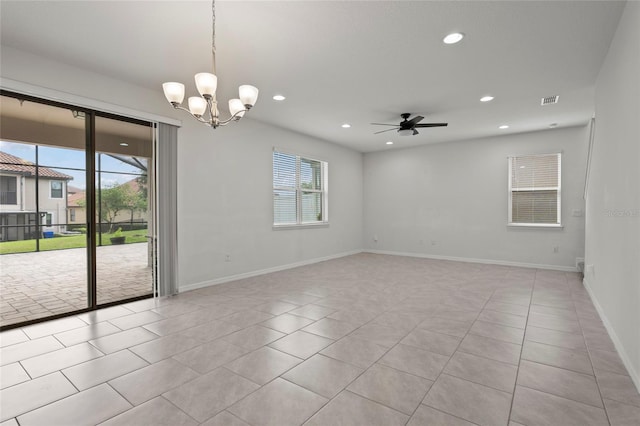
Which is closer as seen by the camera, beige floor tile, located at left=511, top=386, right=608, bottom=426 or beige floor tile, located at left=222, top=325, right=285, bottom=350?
beige floor tile, located at left=511, top=386, right=608, bottom=426

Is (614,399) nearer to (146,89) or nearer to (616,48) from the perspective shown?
(616,48)

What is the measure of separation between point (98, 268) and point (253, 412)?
122 inches

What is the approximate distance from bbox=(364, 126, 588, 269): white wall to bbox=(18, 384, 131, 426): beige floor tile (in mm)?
6884

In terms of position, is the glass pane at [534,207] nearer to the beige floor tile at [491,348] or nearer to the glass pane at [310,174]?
the glass pane at [310,174]

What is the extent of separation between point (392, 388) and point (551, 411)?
904 millimetres

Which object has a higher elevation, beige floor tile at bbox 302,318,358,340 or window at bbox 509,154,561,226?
window at bbox 509,154,561,226

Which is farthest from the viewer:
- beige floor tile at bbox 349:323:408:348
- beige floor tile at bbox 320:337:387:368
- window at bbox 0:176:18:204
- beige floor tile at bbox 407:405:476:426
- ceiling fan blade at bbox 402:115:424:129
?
ceiling fan blade at bbox 402:115:424:129

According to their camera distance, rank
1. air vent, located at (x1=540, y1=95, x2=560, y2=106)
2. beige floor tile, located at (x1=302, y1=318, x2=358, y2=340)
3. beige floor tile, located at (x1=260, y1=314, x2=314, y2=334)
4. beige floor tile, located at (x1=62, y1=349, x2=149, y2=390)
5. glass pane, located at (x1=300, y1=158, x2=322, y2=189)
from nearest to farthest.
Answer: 1. beige floor tile, located at (x1=62, y1=349, x2=149, y2=390)
2. beige floor tile, located at (x1=302, y1=318, x2=358, y2=340)
3. beige floor tile, located at (x1=260, y1=314, x2=314, y2=334)
4. air vent, located at (x1=540, y1=95, x2=560, y2=106)
5. glass pane, located at (x1=300, y1=158, x2=322, y2=189)

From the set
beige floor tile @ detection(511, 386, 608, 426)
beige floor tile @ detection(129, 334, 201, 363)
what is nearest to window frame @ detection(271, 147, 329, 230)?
beige floor tile @ detection(129, 334, 201, 363)

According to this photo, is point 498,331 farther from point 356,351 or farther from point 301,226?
point 301,226

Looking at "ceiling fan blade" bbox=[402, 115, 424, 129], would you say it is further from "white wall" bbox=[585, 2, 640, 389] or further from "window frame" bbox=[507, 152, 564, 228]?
"window frame" bbox=[507, 152, 564, 228]

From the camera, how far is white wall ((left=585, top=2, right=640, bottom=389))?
2.23 meters

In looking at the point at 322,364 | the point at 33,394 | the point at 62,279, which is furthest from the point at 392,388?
the point at 62,279

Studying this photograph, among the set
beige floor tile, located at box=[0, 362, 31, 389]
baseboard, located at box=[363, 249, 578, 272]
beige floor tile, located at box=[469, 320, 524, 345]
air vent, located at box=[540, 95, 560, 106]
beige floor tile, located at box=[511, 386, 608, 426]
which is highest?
air vent, located at box=[540, 95, 560, 106]
